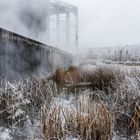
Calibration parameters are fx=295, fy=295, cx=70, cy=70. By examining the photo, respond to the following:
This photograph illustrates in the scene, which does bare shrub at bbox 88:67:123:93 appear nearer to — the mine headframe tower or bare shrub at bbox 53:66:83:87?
bare shrub at bbox 53:66:83:87

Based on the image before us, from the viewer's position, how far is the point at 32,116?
4.73 metres

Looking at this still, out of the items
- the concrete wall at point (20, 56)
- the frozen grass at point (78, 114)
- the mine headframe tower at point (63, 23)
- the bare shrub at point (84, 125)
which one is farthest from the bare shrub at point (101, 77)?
Answer: the mine headframe tower at point (63, 23)

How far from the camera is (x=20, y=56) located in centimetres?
776

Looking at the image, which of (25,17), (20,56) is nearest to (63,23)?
(25,17)

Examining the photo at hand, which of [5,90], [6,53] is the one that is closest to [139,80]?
[5,90]

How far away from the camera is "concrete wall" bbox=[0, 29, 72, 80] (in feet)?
22.3

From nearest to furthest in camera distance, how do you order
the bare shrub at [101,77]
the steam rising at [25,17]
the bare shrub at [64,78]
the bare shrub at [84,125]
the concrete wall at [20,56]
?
the bare shrub at [84,125] < the concrete wall at [20,56] < the bare shrub at [101,77] < the bare shrub at [64,78] < the steam rising at [25,17]

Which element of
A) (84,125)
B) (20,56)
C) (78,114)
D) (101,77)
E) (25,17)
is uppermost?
(25,17)

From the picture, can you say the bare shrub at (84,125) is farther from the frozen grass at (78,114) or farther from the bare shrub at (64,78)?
the bare shrub at (64,78)

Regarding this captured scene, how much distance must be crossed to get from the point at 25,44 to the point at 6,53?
1131 millimetres

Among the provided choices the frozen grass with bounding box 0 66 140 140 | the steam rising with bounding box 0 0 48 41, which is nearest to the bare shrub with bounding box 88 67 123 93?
the frozen grass with bounding box 0 66 140 140

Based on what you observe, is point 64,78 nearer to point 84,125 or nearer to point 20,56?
point 20,56

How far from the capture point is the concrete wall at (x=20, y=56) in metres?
6.79

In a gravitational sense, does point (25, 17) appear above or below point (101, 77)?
above
